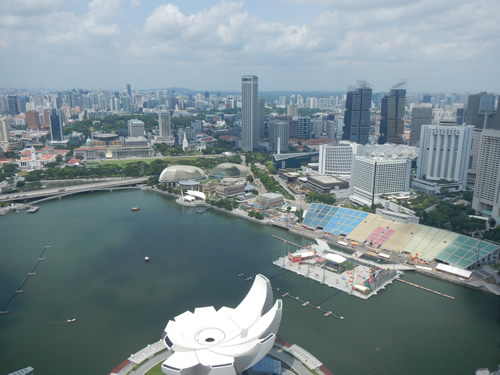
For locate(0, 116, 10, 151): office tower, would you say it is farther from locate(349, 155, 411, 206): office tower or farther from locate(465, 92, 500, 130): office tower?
locate(465, 92, 500, 130): office tower

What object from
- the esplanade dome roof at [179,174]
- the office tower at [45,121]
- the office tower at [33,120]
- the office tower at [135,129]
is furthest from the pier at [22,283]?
the office tower at [33,120]

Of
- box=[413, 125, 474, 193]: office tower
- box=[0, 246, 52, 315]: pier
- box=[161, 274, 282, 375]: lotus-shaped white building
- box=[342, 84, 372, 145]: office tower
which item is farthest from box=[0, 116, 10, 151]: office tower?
box=[161, 274, 282, 375]: lotus-shaped white building

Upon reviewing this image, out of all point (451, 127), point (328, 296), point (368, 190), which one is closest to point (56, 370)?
point (328, 296)

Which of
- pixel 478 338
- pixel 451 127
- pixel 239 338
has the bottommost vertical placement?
pixel 478 338

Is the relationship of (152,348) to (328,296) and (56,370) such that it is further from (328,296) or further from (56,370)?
(328,296)

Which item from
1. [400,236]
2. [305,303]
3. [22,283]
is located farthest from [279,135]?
[22,283]
